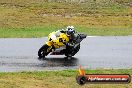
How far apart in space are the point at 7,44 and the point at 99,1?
1974 cm

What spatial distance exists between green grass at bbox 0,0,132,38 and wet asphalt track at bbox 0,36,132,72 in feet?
10.5

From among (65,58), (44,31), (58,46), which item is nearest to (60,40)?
(58,46)

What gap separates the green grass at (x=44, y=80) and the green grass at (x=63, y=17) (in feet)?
36.8

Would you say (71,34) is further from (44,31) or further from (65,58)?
(44,31)

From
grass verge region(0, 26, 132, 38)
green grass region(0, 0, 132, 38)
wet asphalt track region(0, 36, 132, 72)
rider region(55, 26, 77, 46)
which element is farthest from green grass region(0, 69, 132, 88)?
green grass region(0, 0, 132, 38)

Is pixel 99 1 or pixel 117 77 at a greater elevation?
pixel 117 77

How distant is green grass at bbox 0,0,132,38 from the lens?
95.3 ft

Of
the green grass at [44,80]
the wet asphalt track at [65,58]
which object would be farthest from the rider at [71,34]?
the green grass at [44,80]

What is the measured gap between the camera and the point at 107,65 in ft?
56.4

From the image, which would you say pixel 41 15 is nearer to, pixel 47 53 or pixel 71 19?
pixel 71 19

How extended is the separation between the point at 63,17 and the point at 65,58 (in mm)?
16136

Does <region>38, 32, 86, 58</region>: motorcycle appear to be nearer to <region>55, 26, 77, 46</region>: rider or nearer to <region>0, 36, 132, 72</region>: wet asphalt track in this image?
<region>55, 26, 77, 46</region>: rider

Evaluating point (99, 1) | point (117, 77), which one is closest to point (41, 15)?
point (99, 1)

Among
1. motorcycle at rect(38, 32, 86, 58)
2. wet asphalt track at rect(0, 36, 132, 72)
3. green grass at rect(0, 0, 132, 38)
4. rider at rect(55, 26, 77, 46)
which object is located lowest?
green grass at rect(0, 0, 132, 38)
